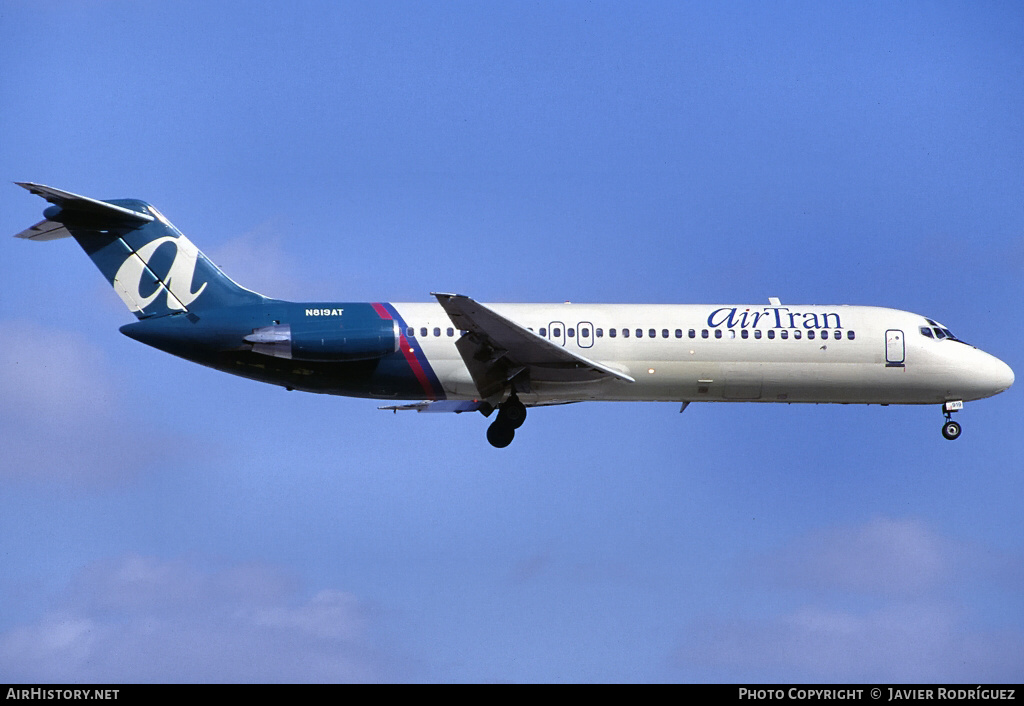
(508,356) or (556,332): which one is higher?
(556,332)

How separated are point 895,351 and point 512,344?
10.4 meters

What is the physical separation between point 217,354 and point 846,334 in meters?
16.1

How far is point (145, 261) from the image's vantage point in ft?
102

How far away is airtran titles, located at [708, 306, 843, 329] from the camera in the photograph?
32344 mm

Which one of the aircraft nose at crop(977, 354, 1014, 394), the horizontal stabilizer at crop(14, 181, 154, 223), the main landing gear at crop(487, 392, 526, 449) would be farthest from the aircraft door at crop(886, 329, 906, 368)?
the horizontal stabilizer at crop(14, 181, 154, 223)

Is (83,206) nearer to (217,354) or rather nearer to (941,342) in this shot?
(217,354)

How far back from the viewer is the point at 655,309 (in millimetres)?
32469

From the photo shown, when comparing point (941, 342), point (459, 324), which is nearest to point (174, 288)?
point (459, 324)

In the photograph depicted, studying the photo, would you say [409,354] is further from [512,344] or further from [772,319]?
[772,319]

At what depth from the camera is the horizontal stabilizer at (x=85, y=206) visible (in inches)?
1141

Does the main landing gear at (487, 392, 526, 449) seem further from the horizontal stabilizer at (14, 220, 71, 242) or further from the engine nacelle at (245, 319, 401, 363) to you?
the horizontal stabilizer at (14, 220, 71, 242)

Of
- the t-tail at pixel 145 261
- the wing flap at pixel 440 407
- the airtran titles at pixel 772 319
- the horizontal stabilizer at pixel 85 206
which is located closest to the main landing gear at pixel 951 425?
the airtran titles at pixel 772 319

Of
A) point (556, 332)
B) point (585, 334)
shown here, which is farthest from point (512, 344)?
point (585, 334)
